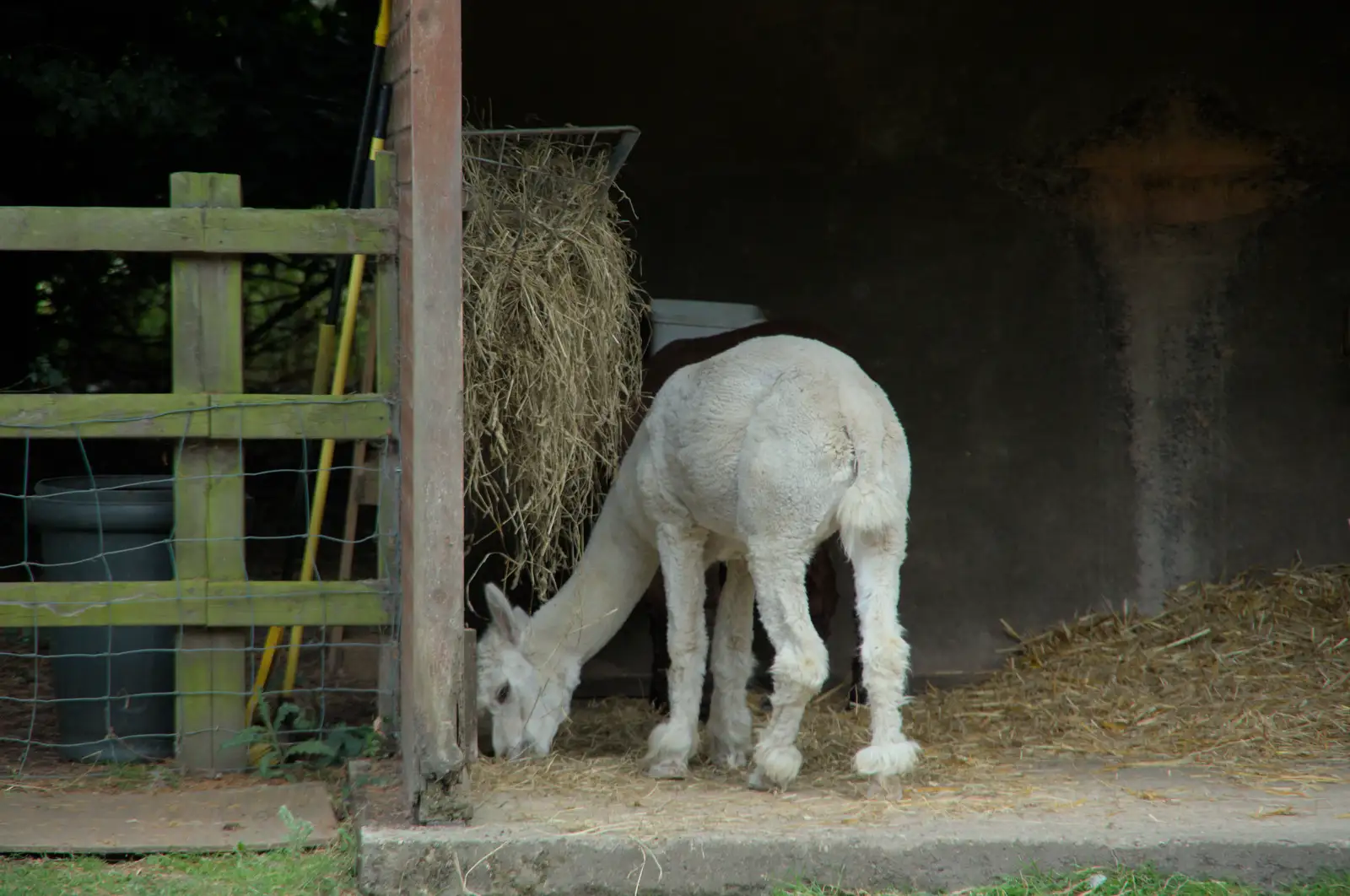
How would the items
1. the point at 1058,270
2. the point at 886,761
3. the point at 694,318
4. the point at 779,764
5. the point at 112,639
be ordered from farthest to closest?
the point at 1058,270
the point at 694,318
the point at 112,639
the point at 779,764
the point at 886,761

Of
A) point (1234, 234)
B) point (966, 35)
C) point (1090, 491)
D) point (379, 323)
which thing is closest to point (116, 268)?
point (379, 323)

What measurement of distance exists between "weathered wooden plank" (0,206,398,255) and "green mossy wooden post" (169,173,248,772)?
3.4 inches

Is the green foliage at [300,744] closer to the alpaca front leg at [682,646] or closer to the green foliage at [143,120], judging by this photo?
the alpaca front leg at [682,646]

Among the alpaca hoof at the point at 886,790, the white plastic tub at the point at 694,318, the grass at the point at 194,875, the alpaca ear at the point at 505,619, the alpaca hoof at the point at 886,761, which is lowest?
the grass at the point at 194,875

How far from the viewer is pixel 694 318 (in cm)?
712

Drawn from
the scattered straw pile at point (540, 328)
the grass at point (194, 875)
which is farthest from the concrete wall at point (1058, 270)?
the grass at point (194, 875)

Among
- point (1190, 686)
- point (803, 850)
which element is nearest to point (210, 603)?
point (803, 850)

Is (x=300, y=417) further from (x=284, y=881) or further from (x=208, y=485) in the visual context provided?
(x=284, y=881)

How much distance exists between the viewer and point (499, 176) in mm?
5465

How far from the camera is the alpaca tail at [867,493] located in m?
4.61

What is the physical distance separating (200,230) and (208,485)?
866 millimetres

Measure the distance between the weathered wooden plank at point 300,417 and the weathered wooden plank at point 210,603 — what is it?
1.69ft

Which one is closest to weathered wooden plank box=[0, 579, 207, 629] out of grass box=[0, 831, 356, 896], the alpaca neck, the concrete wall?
grass box=[0, 831, 356, 896]

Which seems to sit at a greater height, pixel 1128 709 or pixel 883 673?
pixel 883 673
